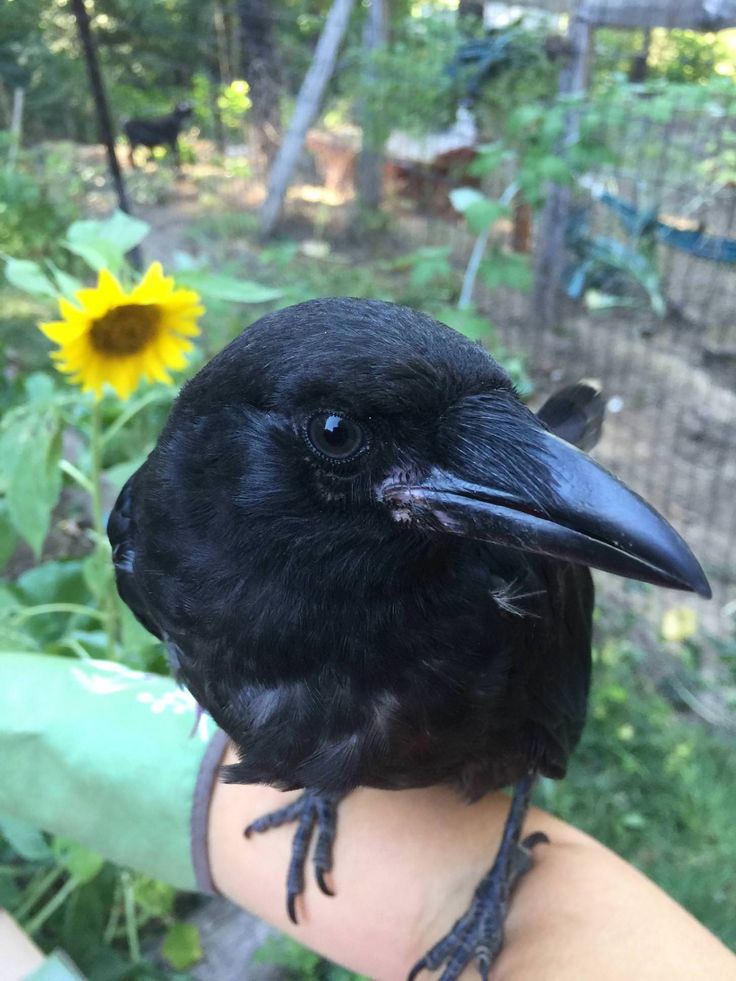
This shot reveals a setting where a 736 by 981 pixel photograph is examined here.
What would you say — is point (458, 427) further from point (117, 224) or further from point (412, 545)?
Answer: point (117, 224)

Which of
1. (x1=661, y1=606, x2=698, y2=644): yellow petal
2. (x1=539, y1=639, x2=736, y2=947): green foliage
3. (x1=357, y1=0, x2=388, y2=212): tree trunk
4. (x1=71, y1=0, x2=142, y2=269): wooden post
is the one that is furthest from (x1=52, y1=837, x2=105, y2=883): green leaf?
(x1=357, y1=0, x2=388, y2=212): tree trunk

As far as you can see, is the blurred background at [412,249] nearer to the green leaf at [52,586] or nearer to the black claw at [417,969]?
the green leaf at [52,586]

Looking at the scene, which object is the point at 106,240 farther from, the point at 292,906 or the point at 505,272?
the point at 505,272

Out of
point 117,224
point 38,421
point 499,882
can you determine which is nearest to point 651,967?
point 499,882

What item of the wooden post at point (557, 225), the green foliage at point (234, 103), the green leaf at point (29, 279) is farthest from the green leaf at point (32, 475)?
the green foliage at point (234, 103)

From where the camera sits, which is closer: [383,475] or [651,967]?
[383,475]

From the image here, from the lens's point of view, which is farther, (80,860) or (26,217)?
(26,217)

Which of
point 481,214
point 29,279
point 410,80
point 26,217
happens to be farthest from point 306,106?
point 29,279

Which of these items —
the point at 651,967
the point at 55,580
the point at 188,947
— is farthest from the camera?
the point at 55,580
